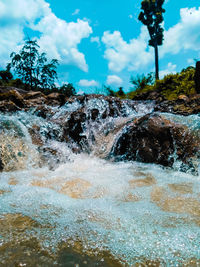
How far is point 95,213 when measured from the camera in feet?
6.81

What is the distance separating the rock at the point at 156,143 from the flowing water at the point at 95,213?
0.80 ft

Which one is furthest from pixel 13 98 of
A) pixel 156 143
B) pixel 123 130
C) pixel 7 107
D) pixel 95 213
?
pixel 95 213

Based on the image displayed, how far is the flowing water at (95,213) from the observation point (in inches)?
56.5

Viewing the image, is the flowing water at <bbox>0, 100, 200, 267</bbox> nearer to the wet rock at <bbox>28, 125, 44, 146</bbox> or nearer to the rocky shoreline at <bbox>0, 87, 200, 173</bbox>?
the rocky shoreline at <bbox>0, 87, 200, 173</bbox>

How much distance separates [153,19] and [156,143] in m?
28.9

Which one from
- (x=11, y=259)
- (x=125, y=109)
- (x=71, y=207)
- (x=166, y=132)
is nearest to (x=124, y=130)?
(x=166, y=132)

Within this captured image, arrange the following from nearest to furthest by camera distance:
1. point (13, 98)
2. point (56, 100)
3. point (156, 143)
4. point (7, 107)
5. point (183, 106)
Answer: point (156, 143) → point (183, 106) → point (7, 107) → point (13, 98) → point (56, 100)

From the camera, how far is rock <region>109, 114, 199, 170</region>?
3.97 m

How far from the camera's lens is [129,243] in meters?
1.58

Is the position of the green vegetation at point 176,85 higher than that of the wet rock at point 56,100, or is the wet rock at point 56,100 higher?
the green vegetation at point 176,85

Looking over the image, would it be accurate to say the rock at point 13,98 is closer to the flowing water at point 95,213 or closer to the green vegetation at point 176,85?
the flowing water at point 95,213

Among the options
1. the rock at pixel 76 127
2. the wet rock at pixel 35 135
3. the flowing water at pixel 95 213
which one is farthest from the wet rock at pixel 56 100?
the flowing water at pixel 95 213

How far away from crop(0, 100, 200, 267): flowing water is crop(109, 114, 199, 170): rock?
0.24 m

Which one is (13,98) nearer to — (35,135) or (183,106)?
(35,135)
